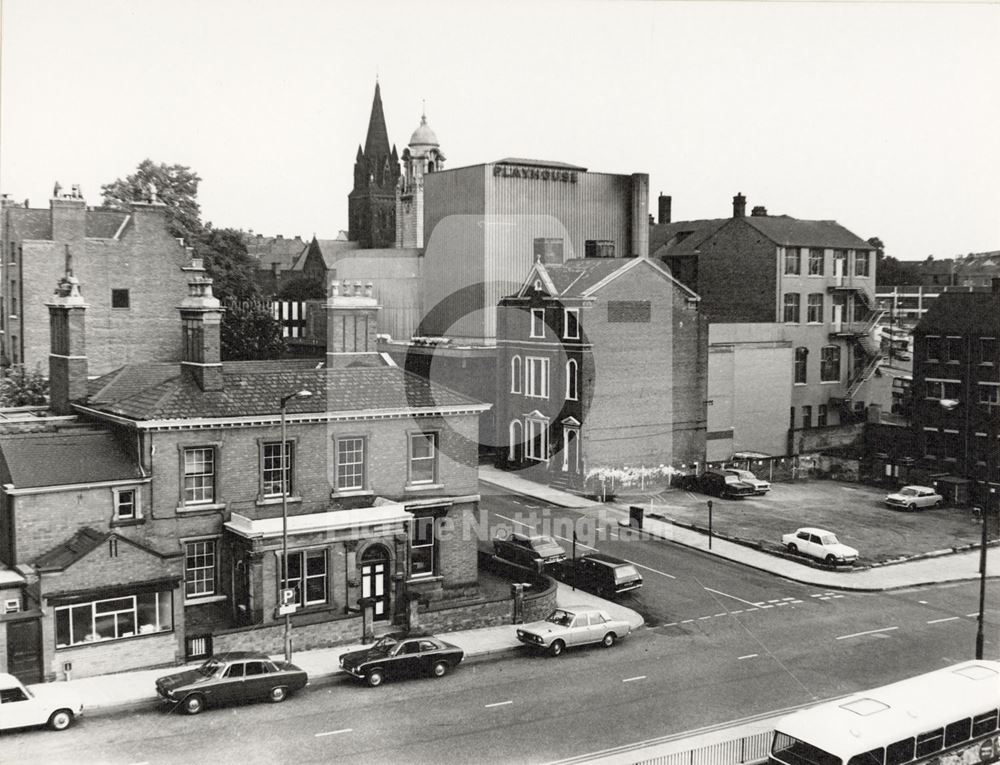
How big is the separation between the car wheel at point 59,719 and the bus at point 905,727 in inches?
620

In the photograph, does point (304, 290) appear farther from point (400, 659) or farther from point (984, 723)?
point (984, 723)

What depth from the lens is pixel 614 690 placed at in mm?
26547

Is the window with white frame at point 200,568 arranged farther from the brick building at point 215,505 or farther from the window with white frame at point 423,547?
the window with white frame at point 423,547

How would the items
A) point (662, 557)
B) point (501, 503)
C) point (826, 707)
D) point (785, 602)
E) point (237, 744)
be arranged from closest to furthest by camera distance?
1. point (826, 707)
2. point (237, 744)
3. point (785, 602)
4. point (662, 557)
5. point (501, 503)

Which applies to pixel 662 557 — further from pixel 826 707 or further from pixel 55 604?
pixel 55 604

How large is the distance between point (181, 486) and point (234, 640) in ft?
16.3

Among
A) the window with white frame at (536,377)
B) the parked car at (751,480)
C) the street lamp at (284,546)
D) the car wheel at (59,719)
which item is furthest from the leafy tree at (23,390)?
the parked car at (751,480)

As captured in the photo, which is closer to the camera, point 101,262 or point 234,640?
point 234,640

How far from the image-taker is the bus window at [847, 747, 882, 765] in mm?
19625

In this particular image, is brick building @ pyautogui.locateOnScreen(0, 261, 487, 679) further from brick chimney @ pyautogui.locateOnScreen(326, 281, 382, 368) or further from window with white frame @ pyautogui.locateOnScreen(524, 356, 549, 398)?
window with white frame @ pyautogui.locateOnScreen(524, 356, 549, 398)

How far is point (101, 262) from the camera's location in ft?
161

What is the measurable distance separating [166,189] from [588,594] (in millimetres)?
41182

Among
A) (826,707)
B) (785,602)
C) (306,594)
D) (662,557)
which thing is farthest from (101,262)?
(826,707)

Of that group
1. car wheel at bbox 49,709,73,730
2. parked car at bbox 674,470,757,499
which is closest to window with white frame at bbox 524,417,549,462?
parked car at bbox 674,470,757,499
